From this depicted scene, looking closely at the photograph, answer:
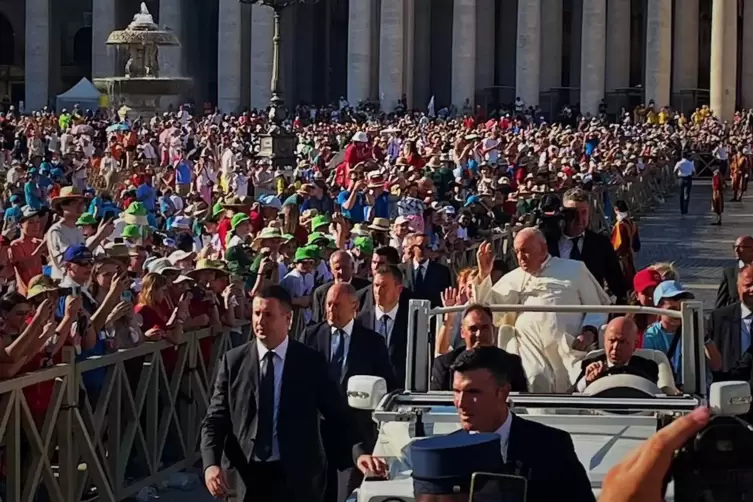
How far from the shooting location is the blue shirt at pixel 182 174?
99.6 feet

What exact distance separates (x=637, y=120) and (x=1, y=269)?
4934cm

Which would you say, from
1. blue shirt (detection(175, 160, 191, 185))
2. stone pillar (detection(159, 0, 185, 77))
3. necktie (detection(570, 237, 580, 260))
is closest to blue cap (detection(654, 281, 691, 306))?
necktie (detection(570, 237, 580, 260))

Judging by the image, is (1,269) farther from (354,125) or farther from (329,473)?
(354,125)

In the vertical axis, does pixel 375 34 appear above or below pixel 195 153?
above

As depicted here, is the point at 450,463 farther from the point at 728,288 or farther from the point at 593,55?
the point at 593,55

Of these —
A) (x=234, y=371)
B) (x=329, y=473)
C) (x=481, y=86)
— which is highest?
(x=481, y=86)

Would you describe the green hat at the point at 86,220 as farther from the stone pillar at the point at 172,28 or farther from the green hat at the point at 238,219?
the stone pillar at the point at 172,28

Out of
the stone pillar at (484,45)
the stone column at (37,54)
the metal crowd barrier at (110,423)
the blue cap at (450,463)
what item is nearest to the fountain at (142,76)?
the stone column at (37,54)

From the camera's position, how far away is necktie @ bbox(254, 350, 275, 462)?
7.95 metres

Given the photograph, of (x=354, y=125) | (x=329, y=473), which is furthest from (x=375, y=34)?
(x=329, y=473)

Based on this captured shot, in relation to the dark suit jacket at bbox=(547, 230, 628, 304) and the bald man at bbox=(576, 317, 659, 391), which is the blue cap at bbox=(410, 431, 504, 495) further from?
the dark suit jacket at bbox=(547, 230, 628, 304)

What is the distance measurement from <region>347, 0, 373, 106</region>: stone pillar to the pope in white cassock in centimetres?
5474

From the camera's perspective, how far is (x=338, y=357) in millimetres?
9352

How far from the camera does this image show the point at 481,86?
7294 cm
